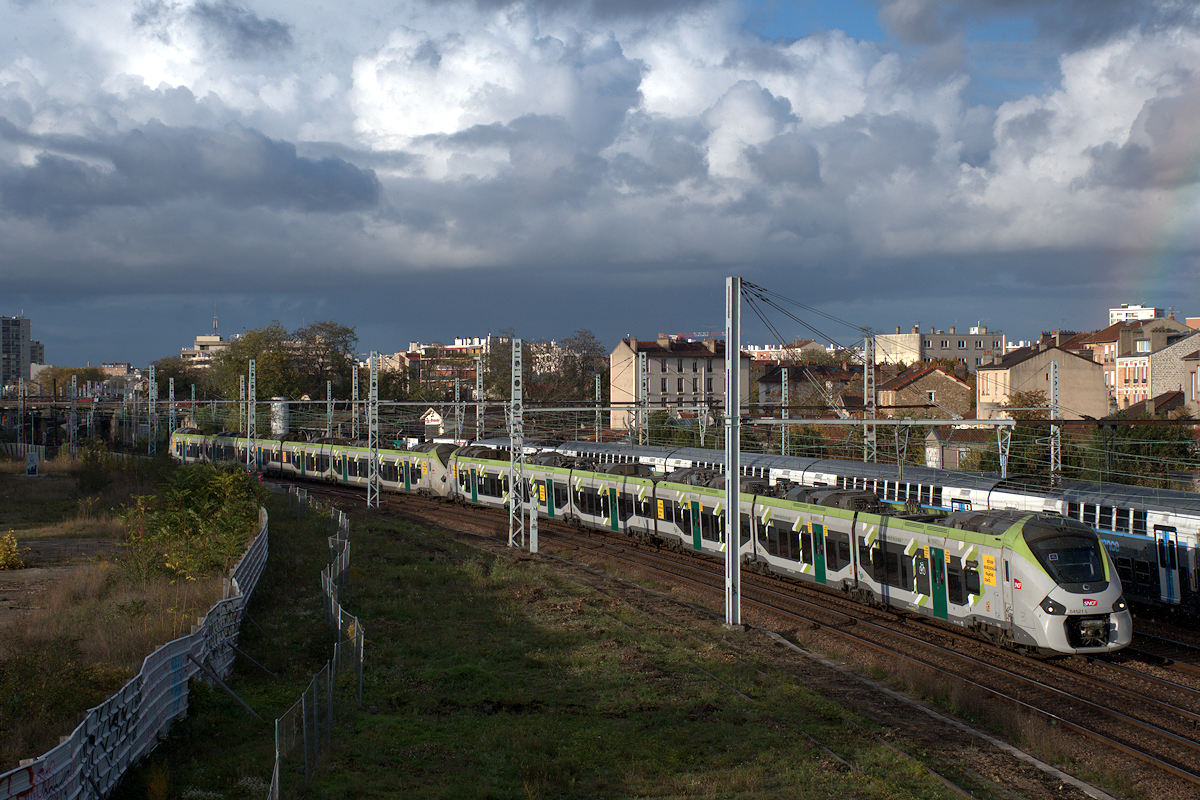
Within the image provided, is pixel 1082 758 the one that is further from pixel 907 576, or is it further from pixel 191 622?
pixel 191 622

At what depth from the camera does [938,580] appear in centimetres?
2150

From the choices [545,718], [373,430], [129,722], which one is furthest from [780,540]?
[373,430]

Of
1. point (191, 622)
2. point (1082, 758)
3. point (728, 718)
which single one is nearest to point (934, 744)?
point (1082, 758)

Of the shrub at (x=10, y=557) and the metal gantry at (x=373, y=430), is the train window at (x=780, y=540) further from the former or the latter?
the shrub at (x=10, y=557)

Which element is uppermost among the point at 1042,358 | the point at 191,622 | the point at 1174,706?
the point at 1042,358

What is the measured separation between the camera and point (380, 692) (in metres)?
17.1

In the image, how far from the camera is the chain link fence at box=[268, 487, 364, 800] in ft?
39.0

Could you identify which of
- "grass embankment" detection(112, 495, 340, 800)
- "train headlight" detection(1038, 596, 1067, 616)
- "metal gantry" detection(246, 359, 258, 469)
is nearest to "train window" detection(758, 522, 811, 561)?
"train headlight" detection(1038, 596, 1067, 616)

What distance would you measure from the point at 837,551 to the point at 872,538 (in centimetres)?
178

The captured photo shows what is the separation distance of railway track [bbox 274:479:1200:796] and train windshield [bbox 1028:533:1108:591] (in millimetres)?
1986

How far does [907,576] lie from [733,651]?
5.16 m

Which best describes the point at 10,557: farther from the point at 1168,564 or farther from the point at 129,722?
the point at 1168,564

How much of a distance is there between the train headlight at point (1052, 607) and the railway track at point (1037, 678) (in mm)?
1387

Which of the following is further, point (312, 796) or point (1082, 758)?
point (1082, 758)
